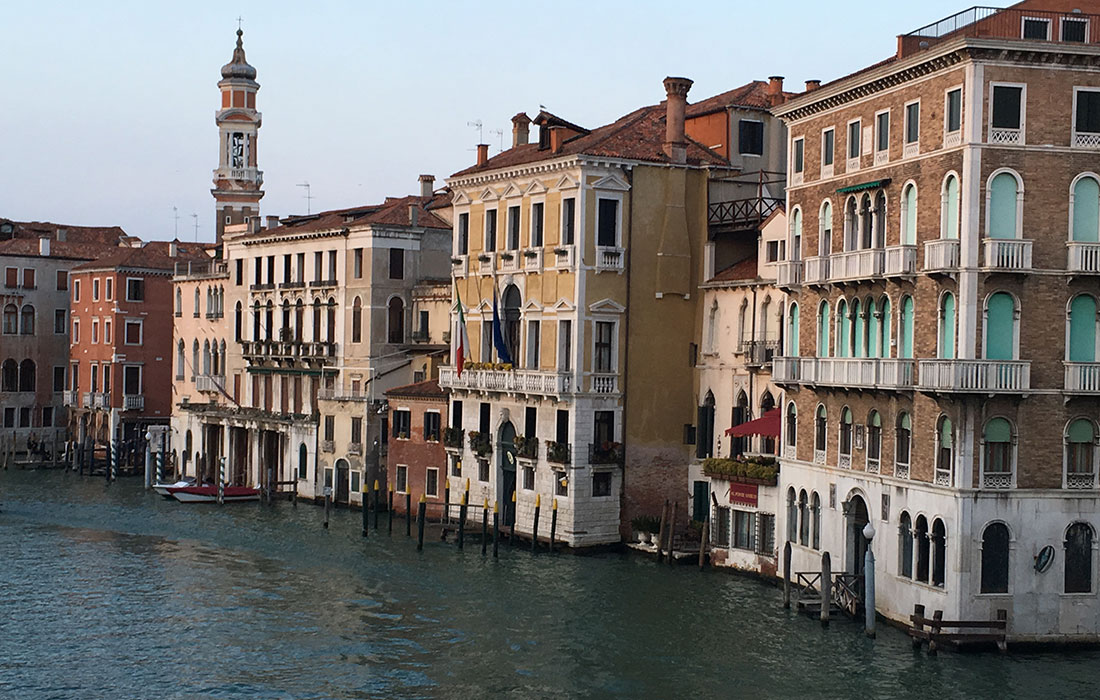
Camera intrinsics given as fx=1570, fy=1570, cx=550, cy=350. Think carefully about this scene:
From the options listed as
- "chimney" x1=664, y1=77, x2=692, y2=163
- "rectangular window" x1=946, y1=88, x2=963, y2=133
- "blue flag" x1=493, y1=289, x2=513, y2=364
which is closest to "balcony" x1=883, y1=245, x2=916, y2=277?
"rectangular window" x1=946, y1=88, x2=963, y2=133

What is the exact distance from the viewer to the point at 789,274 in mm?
35625

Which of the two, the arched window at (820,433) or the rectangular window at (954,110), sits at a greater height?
the rectangular window at (954,110)

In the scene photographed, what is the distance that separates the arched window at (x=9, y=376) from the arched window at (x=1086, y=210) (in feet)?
198

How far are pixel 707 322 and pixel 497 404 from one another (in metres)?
6.94

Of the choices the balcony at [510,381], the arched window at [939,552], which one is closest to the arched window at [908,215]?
the arched window at [939,552]

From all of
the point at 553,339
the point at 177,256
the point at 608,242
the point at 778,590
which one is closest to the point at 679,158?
the point at 608,242

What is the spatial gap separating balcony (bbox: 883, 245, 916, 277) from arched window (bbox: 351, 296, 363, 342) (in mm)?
27350

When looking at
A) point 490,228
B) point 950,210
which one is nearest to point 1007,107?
point 950,210

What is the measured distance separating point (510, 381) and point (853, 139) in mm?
14699

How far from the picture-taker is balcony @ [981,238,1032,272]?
28016 mm

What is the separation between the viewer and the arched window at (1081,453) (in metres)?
28.7

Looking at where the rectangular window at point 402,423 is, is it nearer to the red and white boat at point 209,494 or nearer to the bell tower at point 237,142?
the red and white boat at point 209,494

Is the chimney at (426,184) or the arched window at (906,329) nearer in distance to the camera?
the arched window at (906,329)

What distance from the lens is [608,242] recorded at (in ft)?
140
